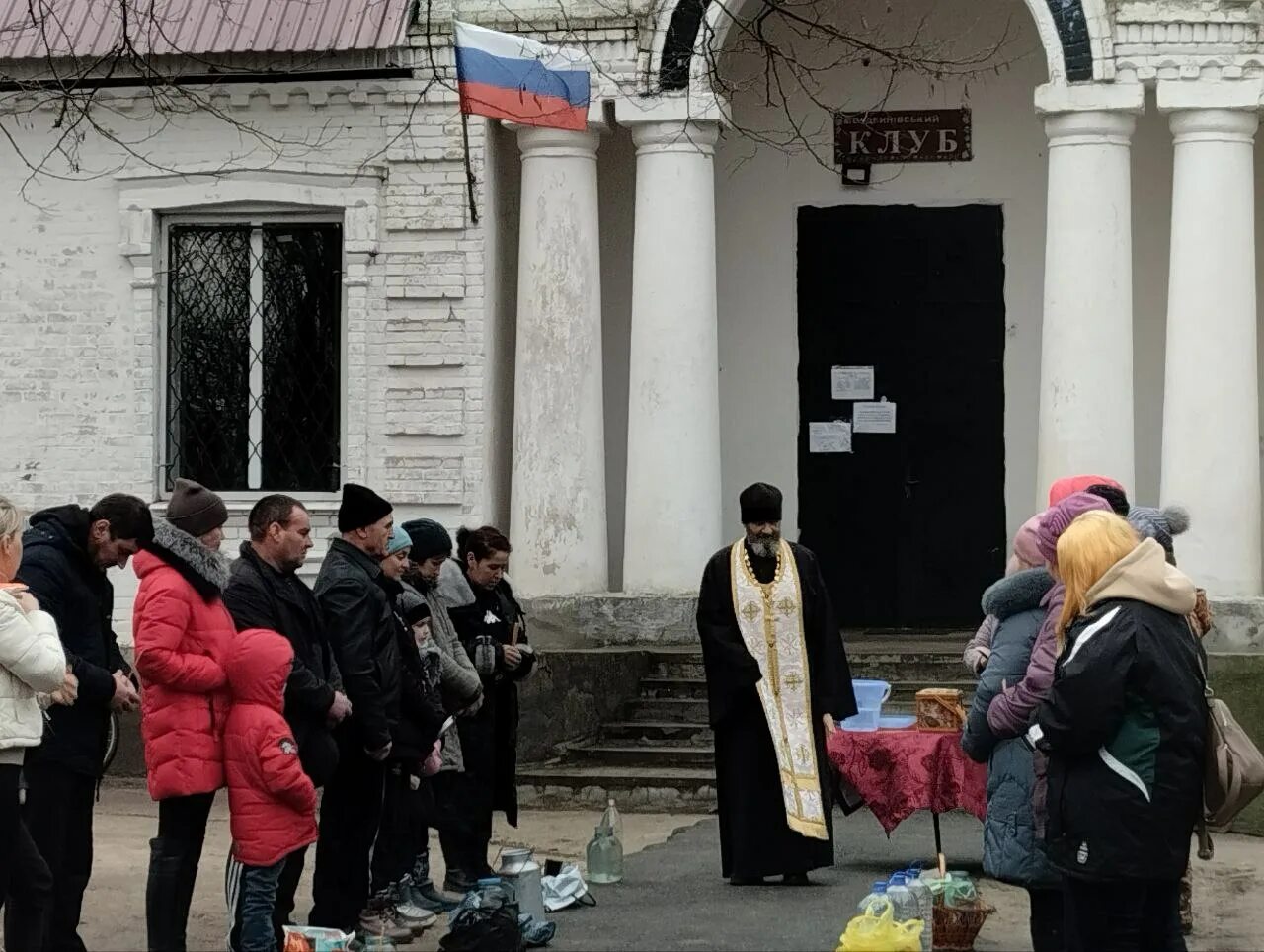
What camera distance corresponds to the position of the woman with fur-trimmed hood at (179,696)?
7.34 meters

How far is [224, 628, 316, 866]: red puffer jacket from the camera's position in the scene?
24.2 feet

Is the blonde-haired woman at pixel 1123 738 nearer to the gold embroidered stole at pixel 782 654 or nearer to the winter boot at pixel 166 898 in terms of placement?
the winter boot at pixel 166 898

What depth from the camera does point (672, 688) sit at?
13.6m

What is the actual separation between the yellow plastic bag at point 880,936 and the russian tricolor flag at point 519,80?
627 cm

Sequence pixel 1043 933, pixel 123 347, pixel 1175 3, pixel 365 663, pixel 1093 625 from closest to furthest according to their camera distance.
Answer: pixel 1093 625 → pixel 1043 933 → pixel 365 663 → pixel 1175 3 → pixel 123 347

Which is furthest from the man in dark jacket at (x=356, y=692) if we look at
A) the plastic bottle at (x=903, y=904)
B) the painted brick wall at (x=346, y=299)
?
the painted brick wall at (x=346, y=299)

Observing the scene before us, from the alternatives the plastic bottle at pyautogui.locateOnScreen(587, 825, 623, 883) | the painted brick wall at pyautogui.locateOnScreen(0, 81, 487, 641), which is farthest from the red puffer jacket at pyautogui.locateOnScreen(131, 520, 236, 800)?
the painted brick wall at pyautogui.locateOnScreen(0, 81, 487, 641)

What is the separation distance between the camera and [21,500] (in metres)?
14.6

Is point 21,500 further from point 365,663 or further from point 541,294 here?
point 365,663

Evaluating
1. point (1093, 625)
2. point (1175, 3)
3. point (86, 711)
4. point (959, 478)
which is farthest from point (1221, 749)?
point (959, 478)

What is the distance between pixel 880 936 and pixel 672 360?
22.7ft

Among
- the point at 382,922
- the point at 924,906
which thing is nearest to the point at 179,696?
the point at 382,922

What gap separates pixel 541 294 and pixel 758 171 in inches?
94.2

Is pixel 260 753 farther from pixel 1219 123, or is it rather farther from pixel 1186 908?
pixel 1219 123
